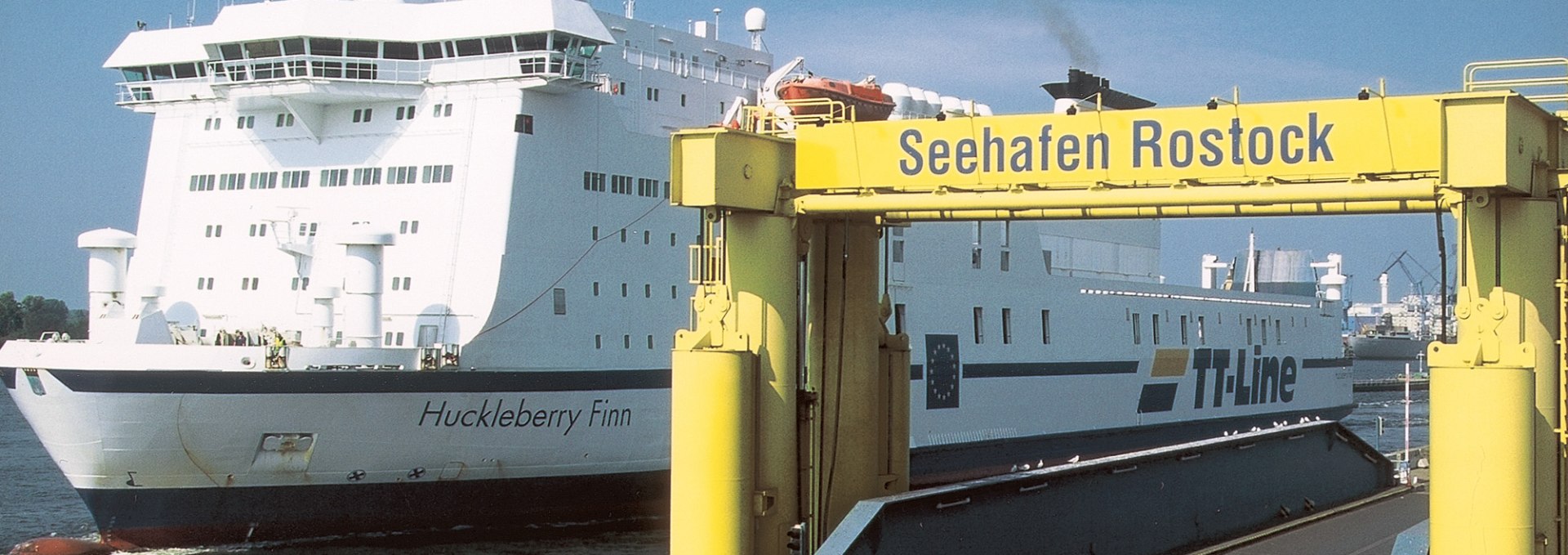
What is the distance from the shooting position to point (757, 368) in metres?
10.4

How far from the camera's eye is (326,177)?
896 inches

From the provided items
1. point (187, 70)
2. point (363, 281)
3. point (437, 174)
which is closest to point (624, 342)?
point (437, 174)

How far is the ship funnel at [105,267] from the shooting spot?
2019 centimetres

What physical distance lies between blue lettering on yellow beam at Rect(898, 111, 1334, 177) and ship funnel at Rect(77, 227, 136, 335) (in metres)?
13.6

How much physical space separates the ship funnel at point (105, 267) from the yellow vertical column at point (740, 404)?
12.5m

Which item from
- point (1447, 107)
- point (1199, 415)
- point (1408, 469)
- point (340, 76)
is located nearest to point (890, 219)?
point (1447, 107)

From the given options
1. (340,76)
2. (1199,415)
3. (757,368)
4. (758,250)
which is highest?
(340,76)

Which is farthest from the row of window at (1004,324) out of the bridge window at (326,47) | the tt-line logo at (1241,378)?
the bridge window at (326,47)

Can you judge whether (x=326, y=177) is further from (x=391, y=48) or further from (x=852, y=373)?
(x=852, y=373)

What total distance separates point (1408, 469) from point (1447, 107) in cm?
1304

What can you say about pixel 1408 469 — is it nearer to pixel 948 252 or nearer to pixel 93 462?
pixel 948 252

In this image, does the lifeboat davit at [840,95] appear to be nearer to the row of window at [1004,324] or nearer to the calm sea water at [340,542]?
the row of window at [1004,324]

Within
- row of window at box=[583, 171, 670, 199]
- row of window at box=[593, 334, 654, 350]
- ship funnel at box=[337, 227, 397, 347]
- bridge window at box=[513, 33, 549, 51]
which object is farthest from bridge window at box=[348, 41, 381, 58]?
row of window at box=[593, 334, 654, 350]

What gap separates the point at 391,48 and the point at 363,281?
4.22 metres
